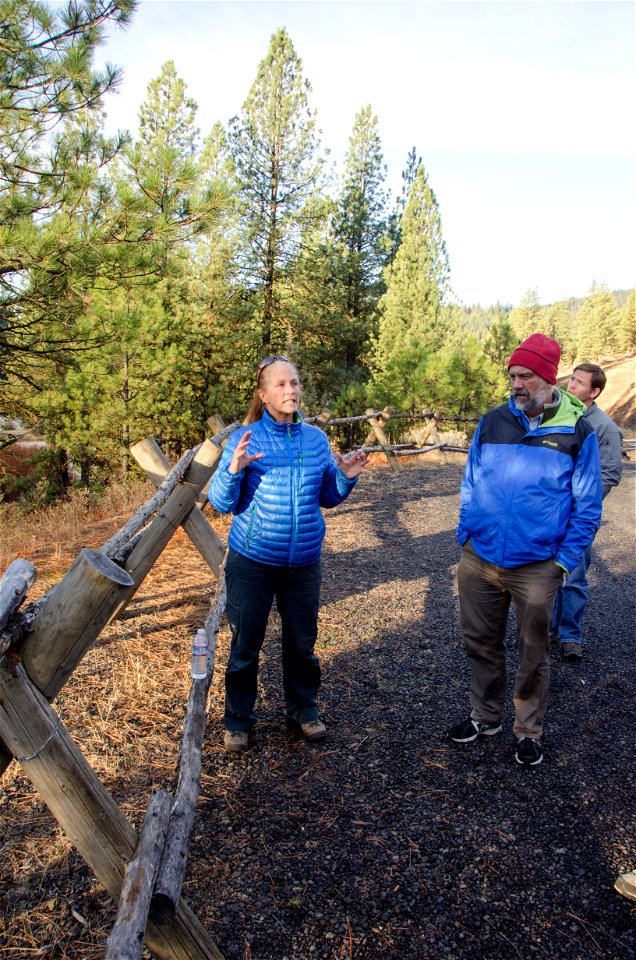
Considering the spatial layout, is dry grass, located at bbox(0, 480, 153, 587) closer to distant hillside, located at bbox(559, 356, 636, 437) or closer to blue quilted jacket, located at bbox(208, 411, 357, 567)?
blue quilted jacket, located at bbox(208, 411, 357, 567)

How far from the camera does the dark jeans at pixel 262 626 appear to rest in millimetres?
3100

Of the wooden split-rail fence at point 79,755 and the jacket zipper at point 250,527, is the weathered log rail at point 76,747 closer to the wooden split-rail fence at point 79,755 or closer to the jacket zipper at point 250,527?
the wooden split-rail fence at point 79,755

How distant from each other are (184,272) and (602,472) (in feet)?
28.2

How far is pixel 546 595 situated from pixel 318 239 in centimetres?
1863

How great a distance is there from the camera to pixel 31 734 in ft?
5.48

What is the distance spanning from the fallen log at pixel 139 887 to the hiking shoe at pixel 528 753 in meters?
1.93

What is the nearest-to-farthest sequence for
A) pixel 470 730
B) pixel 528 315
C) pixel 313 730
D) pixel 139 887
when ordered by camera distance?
1. pixel 139 887
2. pixel 313 730
3. pixel 470 730
4. pixel 528 315

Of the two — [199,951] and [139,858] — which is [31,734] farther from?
[199,951]

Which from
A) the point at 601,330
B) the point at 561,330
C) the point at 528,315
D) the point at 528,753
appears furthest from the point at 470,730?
the point at 561,330

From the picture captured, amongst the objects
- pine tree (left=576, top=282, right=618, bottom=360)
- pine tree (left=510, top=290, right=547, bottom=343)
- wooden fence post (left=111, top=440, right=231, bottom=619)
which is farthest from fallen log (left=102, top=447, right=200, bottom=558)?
pine tree (left=510, top=290, right=547, bottom=343)

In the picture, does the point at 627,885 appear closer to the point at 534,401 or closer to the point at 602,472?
the point at 534,401

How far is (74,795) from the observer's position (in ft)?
5.69

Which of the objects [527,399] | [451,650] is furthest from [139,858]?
[451,650]

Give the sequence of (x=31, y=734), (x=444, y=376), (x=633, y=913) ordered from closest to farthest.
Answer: (x=31, y=734) < (x=633, y=913) < (x=444, y=376)
